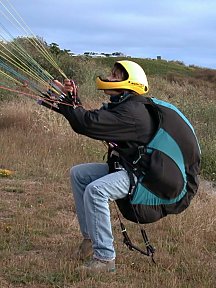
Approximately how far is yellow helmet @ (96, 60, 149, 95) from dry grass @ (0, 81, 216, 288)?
60.8 inches

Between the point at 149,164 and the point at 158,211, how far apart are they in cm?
44

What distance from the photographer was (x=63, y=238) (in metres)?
5.76

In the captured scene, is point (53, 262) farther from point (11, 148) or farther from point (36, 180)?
point (11, 148)

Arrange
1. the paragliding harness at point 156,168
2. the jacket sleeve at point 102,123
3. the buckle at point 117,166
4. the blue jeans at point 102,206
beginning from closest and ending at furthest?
the jacket sleeve at point 102,123 < the paragliding harness at point 156,168 < the blue jeans at point 102,206 < the buckle at point 117,166

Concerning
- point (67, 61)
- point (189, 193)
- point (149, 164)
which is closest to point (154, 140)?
point (149, 164)

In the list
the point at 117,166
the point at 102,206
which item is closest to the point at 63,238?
the point at 102,206

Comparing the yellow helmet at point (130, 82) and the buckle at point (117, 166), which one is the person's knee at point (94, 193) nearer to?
the buckle at point (117, 166)

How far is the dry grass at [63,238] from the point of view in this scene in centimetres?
469

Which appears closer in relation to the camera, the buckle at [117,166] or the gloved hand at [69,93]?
the gloved hand at [69,93]

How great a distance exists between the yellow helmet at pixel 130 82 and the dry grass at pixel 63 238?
154 cm

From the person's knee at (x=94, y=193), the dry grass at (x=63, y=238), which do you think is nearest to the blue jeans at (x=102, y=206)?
the person's knee at (x=94, y=193)

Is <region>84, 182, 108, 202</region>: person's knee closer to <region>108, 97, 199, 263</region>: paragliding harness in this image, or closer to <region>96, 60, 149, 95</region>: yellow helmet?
<region>108, 97, 199, 263</region>: paragliding harness

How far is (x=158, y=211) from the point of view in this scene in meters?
4.75

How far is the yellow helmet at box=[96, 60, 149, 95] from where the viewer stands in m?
4.67
